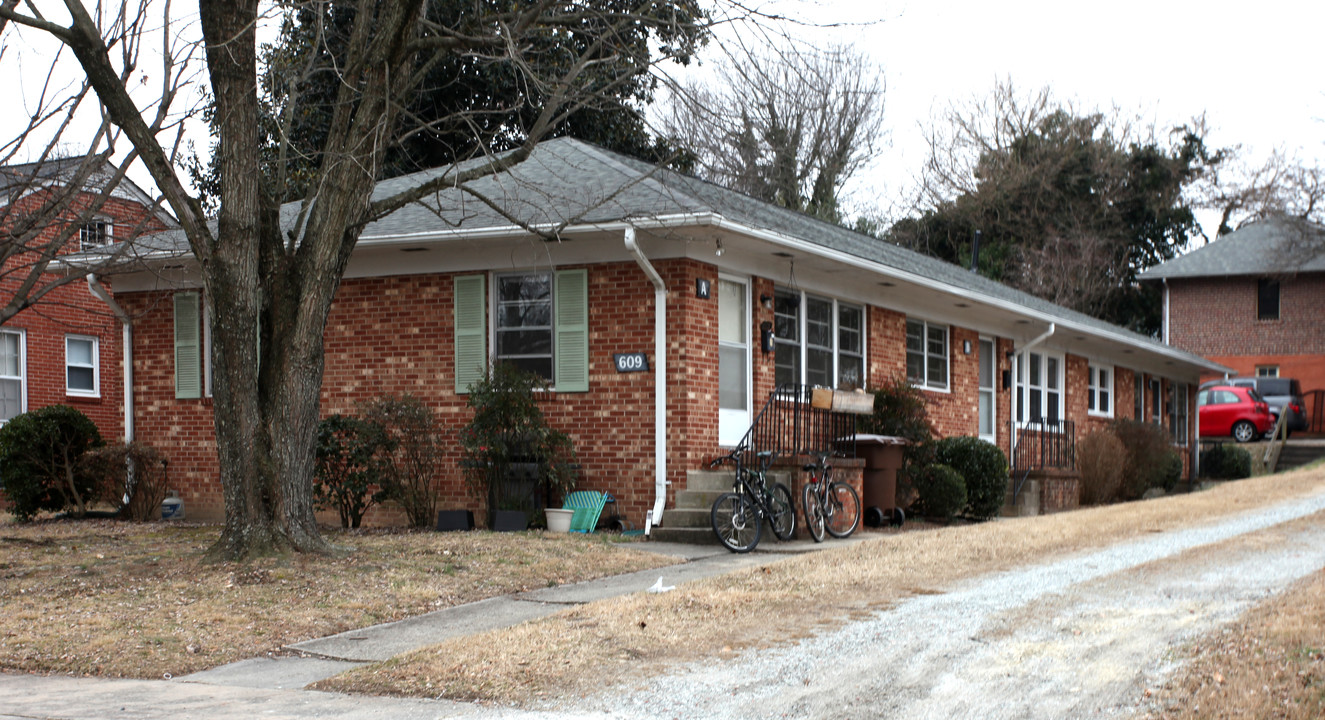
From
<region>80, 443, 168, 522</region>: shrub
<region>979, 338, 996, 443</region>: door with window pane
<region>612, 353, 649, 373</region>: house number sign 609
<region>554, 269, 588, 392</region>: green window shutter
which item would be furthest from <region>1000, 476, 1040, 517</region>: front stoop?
<region>80, 443, 168, 522</region>: shrub

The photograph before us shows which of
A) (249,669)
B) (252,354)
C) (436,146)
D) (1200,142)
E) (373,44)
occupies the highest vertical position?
(1200,142)

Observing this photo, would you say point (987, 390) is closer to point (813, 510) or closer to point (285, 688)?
point (813, 510)

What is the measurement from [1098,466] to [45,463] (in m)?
15.0

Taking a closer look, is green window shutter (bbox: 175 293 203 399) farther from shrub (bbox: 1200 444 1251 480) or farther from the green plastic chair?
shrub (bbox: 1200 444 1251 480)

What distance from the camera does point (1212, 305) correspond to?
40219 millimetres

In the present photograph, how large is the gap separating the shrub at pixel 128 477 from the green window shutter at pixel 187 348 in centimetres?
90

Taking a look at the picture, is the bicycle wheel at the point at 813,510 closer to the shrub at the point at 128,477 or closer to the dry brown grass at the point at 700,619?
the dry brown grass at the point at 700,619

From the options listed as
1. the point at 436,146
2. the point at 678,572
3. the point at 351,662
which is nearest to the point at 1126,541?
the point at 678,572

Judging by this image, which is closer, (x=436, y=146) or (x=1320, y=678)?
(x=1320, y=678)

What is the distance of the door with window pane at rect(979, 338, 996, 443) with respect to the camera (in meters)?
20.9

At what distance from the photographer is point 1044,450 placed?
19.4m

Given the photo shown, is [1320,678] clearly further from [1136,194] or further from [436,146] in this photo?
[1136,194]

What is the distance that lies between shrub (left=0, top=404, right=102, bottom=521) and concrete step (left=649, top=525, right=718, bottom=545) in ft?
25.6

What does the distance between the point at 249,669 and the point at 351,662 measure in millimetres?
560
